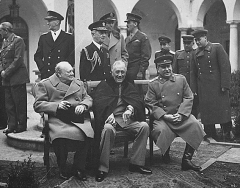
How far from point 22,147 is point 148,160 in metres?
2.13

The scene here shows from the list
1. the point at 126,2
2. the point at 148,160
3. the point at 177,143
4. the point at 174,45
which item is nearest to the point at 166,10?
the point at 174,45

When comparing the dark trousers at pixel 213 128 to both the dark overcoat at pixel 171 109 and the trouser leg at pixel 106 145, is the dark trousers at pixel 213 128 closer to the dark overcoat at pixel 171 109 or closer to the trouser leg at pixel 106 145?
the dark overcoat at pixel 171 109

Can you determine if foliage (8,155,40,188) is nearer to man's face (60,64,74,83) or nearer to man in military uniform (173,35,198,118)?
man's face (60,64,74,83)

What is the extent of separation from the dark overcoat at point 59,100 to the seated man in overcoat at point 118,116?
0.16m

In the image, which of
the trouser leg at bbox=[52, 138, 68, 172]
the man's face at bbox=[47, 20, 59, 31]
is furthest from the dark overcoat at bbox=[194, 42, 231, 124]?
the trouser leg at bbox=[52, 138, 68, 172]

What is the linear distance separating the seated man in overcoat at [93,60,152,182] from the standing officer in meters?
2.41

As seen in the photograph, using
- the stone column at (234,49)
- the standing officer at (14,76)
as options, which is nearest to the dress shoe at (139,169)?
the standing officer at (14,76)

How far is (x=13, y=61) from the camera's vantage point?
7.21 meters

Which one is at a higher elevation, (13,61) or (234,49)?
(234,49)

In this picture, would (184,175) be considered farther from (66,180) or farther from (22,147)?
(22,147)

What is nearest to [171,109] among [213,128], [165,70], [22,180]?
[165,70]

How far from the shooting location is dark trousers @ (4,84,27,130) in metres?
7.30

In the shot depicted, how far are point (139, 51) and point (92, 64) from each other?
156cm

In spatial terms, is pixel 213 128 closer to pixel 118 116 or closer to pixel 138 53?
pixel 138 53
